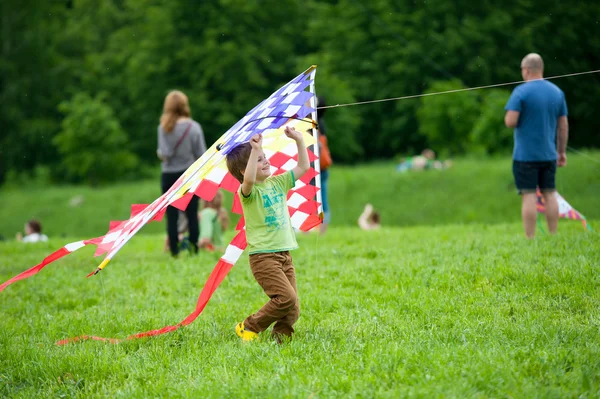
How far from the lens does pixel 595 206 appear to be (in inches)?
754

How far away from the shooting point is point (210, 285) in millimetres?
5414

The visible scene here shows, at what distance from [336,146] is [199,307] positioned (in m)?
27.7

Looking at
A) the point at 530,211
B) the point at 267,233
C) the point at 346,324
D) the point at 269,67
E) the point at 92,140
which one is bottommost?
the point at 346,324

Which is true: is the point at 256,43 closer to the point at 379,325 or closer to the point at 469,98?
the point at 469,98

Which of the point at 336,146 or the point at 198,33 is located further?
the point at 198,33

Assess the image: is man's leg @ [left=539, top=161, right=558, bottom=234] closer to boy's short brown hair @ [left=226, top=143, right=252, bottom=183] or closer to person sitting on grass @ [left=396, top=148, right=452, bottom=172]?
boy's short brown hair @ [left=226, top=143, right=252, bottom=183]

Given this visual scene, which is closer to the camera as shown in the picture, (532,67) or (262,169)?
(262,169)

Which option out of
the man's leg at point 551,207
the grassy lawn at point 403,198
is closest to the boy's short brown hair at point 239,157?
the man's leg at point 551,207

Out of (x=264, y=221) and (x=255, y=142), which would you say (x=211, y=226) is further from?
(x=255, y=142)

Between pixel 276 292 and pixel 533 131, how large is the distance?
4265mm

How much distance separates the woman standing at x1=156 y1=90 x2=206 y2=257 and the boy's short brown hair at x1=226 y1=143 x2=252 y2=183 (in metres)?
4.18

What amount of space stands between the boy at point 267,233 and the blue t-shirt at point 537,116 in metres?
3.65

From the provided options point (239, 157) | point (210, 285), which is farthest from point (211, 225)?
point (239, 157)

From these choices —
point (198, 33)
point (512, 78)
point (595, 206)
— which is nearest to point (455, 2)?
point (512, 78)
